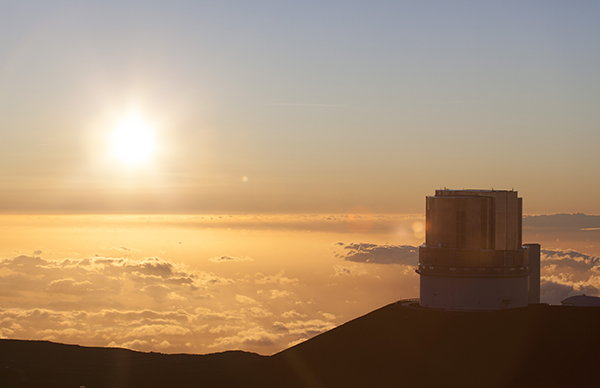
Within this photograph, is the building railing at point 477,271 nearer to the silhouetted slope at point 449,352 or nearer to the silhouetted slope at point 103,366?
the silhouetted slope at point 449,352

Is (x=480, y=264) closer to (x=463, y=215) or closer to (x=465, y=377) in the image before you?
(x=463, y=215)

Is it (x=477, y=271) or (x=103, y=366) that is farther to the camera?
(x=103, y=366)

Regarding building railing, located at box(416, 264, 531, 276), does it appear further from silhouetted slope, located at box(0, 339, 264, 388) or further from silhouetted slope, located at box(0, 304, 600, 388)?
silhouetted slope, located at box(0, 339, 264, 388)

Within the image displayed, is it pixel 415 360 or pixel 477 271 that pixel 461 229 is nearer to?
pixel 477 271

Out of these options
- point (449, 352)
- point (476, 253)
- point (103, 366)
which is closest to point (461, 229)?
point (476, 253)

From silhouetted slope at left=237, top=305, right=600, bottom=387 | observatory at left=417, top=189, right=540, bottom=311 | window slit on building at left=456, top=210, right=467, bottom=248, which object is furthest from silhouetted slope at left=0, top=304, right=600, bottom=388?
window slit on building at left=456, top=210, right=467, bottom=248
